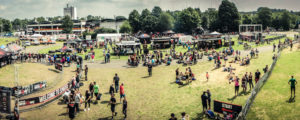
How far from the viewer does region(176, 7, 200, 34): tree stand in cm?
9512

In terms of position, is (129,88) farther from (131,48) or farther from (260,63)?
(131,48)

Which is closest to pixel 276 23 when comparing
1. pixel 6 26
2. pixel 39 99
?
pixel 39 99

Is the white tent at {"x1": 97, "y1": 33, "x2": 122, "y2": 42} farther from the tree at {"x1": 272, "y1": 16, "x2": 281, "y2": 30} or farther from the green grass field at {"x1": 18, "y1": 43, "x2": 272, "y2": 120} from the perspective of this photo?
the tree at {"x1": 272, "y1": 16, "x2": 281, "y2": 30}

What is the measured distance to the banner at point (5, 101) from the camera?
1468 centimetres

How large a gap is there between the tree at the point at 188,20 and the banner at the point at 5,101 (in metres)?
86.2

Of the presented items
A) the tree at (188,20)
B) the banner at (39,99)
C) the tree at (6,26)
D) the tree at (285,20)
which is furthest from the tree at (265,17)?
the tree at (6,26)

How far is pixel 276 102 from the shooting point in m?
16.4

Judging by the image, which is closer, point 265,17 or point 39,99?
point 39,99

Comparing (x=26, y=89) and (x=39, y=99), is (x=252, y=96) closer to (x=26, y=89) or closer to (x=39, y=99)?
(x=39, y=99)

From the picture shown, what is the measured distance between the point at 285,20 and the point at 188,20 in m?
45.9

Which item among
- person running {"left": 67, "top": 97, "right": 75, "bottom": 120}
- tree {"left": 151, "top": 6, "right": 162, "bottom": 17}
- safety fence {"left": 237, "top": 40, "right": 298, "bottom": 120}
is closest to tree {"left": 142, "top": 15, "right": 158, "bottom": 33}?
tree {"left": 151, "top": 6, "right": 162, "bottom": 17}

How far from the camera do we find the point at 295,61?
27672 mm

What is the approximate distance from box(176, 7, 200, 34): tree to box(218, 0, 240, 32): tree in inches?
413

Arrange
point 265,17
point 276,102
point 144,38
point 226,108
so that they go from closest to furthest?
point 226,108 < point 276,102 < point 144,38 < point 265,17
